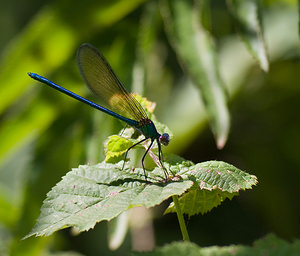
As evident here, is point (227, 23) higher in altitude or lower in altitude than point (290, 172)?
higher

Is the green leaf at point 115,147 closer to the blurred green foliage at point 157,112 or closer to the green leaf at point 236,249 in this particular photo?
the green leaf at point 236,249

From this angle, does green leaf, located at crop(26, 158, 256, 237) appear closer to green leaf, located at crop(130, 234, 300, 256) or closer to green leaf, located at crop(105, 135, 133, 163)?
green leaf, located at crop(105, 135, 133, 163)

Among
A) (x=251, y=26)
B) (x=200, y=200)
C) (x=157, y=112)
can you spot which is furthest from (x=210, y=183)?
(x=157, y=112)

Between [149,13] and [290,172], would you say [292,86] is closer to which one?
[290,172]

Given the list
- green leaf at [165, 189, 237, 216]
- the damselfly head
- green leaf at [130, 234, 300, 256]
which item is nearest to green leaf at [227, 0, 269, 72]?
the damselfly head

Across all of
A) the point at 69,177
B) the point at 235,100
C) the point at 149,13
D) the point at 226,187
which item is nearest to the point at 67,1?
the point at 149,13
